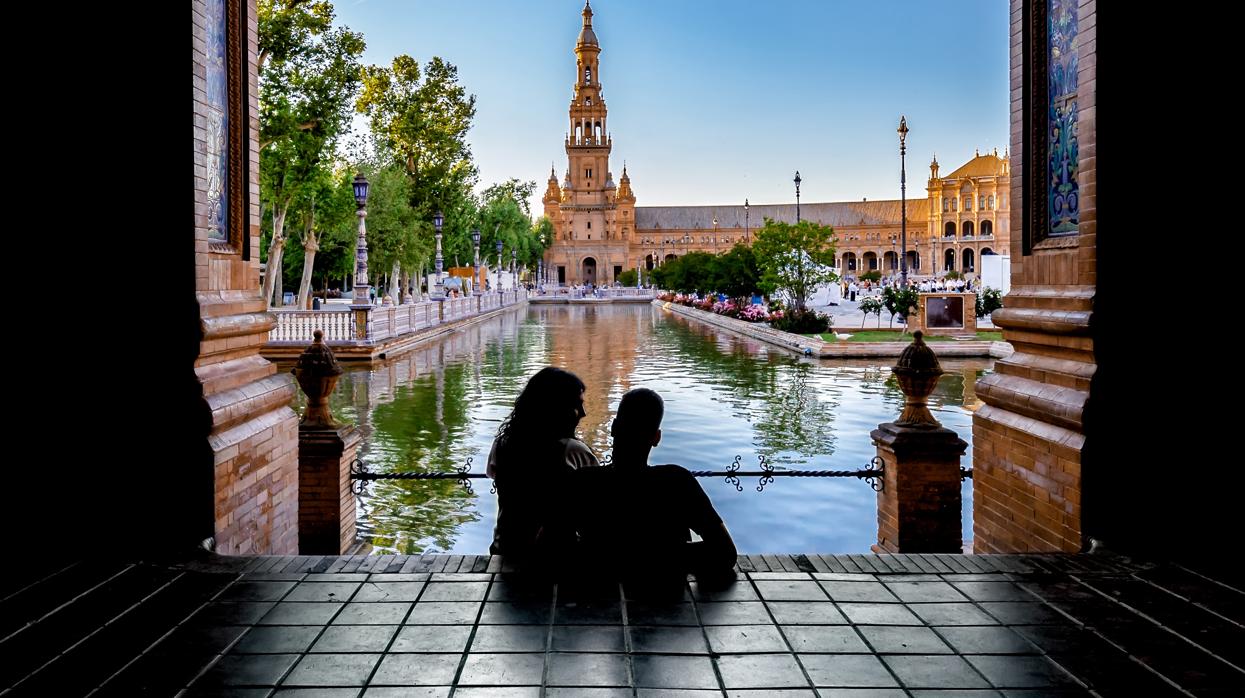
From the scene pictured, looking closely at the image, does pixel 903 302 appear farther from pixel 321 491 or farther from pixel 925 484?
pixel 321 491

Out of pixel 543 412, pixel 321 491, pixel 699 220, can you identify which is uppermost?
pixel 699 220

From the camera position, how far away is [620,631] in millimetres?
3273

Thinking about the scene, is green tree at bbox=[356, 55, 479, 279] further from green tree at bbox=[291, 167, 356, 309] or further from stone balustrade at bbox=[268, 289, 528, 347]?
stone balustrade at bbox=[268, 289, 528, 347]

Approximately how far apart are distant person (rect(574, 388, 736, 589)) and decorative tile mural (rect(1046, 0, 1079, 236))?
8.37 feet

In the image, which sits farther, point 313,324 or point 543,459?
point 313,324

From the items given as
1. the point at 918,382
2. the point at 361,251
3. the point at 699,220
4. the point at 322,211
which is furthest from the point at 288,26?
the point at 699,220

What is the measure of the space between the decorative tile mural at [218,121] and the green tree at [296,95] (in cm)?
1943

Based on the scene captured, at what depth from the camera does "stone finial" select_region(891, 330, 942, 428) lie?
5707mm

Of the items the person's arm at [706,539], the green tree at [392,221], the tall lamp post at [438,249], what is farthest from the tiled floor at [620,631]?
the green tree at [392,221]

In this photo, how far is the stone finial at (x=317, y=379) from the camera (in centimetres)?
575

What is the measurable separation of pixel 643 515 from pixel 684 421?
7649 millimetres

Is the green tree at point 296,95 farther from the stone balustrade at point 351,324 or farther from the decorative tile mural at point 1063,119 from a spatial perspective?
the decorative tile mural at point 1063,119
